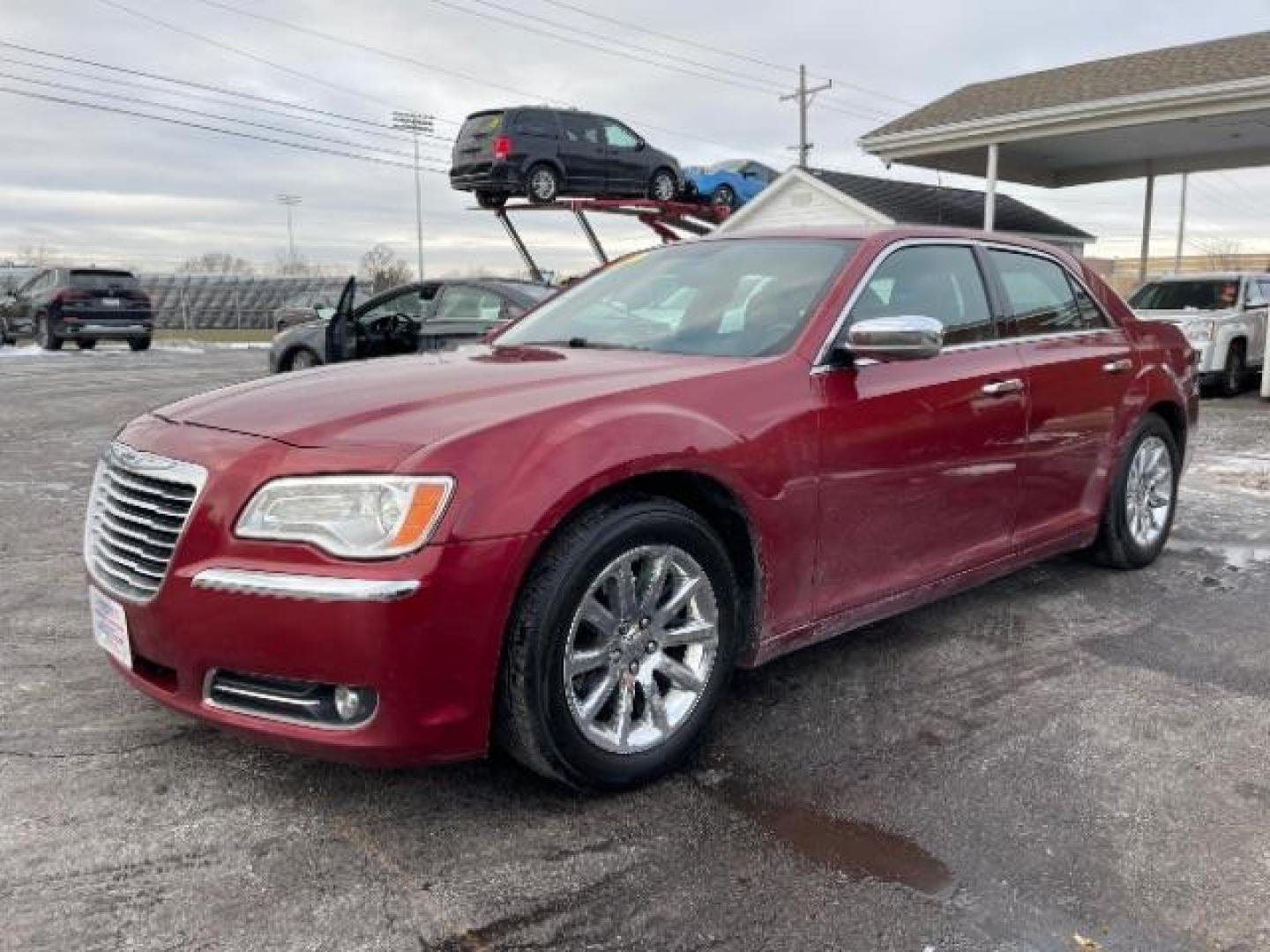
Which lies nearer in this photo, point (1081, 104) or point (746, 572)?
point (746, 572)

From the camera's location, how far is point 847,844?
2680 millimetres

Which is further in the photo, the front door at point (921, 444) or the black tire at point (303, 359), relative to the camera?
the black tire at point (303, 359)

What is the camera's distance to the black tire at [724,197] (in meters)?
22.6

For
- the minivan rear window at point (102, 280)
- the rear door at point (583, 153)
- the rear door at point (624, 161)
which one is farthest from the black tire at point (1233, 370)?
the minivan rear window at point (102, 280)

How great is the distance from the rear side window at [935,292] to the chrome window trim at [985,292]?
18mm

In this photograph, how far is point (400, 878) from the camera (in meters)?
2.48

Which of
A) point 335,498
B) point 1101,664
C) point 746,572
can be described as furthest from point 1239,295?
point 335,498

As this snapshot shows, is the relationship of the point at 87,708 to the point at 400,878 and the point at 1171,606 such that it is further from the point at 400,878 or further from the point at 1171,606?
the point at 1171,606

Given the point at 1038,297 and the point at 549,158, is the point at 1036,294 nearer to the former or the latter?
the point at 1038,297

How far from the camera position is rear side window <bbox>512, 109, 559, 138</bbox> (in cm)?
1841

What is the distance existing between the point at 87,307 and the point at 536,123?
31.5 feet

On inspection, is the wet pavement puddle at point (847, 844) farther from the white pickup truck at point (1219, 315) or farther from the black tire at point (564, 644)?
the white pickup truck at point (1219, 315)

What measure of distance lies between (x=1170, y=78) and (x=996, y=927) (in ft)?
50.6

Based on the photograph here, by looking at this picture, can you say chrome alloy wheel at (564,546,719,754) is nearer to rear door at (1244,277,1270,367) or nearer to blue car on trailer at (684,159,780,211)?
rear door at (1244,277,1270,367)
